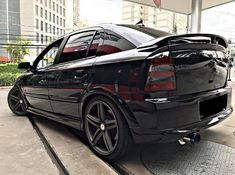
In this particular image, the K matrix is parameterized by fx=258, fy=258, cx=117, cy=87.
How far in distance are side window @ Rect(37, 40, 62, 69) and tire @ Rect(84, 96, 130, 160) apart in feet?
4.09

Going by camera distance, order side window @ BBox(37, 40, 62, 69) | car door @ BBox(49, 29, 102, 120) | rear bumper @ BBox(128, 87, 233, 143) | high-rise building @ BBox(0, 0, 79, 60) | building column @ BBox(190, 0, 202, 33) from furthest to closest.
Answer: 1. high-rise building @ BBox(0, 0, 79, 60)
2. building column @ BBox(190, 0, 202, 33)
3. side window @ BBox(37, 40, 62, 69)
4. car door @ BBox(49, 29, 102, 120)
5. rear bumper @ BBox(128, 87, 233, 143)

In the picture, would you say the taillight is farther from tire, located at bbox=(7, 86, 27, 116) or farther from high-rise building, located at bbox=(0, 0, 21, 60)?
high-rise building, located at bbox=(0, 0, 21, 60)

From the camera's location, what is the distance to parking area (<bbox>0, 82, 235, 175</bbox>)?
2553 millimetres

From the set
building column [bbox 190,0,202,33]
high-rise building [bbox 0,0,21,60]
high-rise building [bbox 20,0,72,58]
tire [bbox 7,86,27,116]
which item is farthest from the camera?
high-rise building [bbox 20,0,72,58]

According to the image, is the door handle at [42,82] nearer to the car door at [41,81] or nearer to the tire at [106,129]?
the car door at [41,81]

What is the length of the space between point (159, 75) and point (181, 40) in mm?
436

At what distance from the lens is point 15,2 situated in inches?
2972

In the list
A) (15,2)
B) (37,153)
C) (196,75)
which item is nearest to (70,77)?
(37,153)

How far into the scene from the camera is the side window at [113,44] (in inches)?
104

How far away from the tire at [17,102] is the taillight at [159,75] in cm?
330

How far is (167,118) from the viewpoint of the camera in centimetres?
229

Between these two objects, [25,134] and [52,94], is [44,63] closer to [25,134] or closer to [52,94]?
[52,94]

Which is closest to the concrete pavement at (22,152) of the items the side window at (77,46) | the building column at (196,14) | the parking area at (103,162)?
the parking area at (103,162)

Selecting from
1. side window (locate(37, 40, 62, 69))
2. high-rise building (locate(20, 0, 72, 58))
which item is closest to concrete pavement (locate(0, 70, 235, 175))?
side window (locate(37, 40, 62, 69))
